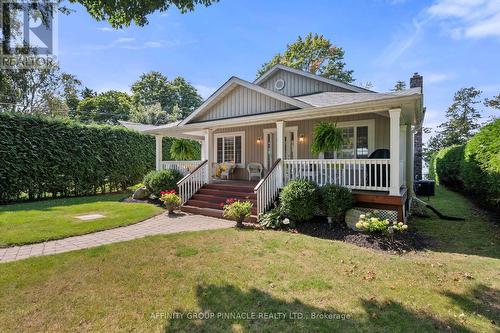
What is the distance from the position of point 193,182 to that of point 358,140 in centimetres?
622

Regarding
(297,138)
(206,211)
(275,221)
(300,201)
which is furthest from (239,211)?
(297,138)

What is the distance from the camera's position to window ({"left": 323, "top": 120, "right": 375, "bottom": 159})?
365 inches

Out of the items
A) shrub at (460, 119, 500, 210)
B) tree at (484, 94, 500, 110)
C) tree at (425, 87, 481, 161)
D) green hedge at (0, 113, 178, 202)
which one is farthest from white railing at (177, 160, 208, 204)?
tree at (484, 94, 500, 110)

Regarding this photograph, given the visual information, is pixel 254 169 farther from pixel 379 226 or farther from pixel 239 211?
pixel 379 226

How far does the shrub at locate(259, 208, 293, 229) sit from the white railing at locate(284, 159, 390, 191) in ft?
4.89

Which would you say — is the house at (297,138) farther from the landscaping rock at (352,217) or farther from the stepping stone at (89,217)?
the stepping stone at (89,217)

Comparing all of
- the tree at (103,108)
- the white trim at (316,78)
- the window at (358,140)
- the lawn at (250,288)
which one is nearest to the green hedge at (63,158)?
the lawn at (250,288)

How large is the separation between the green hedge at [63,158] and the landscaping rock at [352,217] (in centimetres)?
1139

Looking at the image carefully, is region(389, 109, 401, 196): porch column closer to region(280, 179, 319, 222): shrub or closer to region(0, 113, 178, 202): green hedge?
region(280, 179, 319, 222): shrub

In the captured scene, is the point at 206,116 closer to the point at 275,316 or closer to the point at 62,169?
the point at 62,169

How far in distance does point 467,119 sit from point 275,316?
34.8 meters

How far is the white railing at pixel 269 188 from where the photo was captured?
7625mm

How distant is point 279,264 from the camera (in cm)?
449

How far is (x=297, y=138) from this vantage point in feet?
35.6
